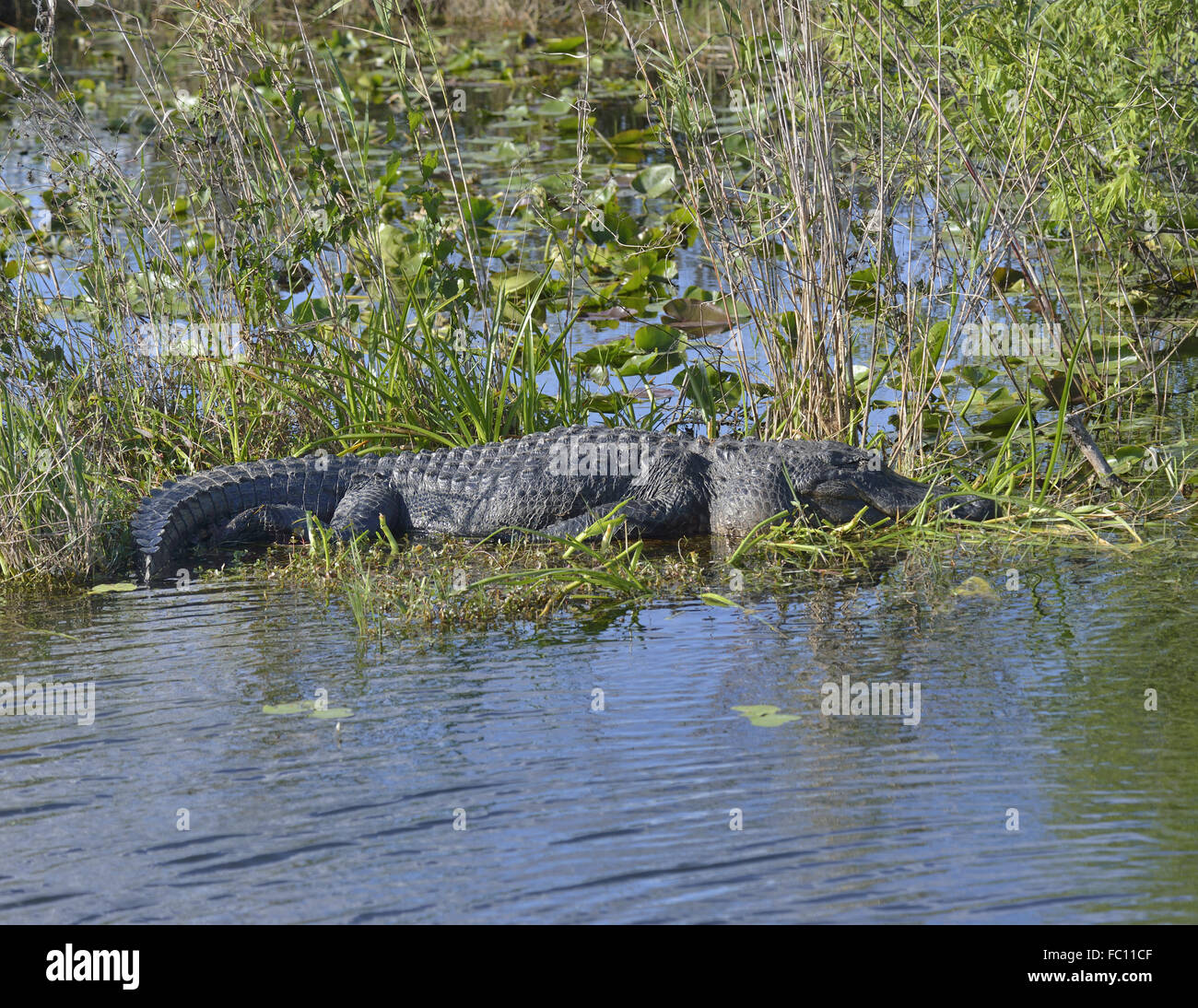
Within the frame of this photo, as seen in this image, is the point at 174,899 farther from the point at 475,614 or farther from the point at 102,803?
the point at 475,614

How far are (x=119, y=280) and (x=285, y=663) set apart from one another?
256 centimetres

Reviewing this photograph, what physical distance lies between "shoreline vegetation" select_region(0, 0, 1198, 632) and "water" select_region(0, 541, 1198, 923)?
1.49 ft

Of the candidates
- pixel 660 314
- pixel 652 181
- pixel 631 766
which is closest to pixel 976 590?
pixel 631 766

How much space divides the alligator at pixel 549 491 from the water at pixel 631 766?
681 millimetres

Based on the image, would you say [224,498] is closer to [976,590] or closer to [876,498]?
[876,498]

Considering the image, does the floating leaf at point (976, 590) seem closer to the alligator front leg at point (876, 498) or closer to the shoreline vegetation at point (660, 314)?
the shoreline vegetation at point (660, 314)

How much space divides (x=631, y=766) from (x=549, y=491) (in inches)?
90.7

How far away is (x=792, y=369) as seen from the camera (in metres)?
6.10

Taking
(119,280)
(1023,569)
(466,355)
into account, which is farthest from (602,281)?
(1023,569)

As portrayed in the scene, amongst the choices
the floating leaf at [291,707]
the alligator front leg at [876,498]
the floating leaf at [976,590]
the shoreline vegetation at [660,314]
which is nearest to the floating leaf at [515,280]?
the shoreline vegetation at [660,314]

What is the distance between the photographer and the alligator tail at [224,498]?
17.8 ft

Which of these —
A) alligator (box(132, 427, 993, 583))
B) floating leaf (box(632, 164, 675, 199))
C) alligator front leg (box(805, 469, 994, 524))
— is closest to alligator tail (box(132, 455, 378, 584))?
alligator (box(132, 427, 993, 583))

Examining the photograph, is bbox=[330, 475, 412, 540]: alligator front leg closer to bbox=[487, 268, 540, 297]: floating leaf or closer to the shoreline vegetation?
the shoreline vegetation

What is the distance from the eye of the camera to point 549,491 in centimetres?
571
